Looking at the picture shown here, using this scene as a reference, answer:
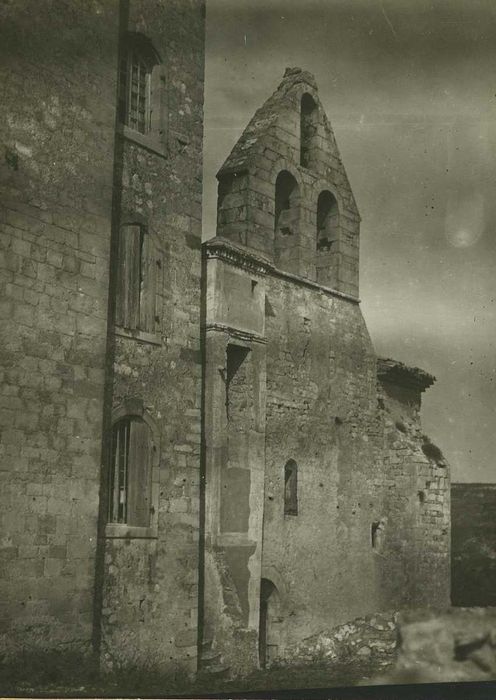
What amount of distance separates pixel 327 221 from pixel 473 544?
6502 millimetres

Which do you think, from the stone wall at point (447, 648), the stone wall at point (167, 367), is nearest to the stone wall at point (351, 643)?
the stone wall at point (447, 648)

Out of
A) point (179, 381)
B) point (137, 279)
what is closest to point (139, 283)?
point (137, 279)

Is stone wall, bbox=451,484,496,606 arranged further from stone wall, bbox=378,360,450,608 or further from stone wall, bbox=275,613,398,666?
stone wall, bbox=275,613,398,666

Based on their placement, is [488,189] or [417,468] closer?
[488,189]

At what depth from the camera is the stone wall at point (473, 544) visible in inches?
651

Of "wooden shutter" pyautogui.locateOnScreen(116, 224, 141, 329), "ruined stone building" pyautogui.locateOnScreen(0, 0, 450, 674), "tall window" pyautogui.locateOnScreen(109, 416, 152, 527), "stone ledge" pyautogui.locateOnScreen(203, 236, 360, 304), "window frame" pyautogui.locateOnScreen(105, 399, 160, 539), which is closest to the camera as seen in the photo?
"ruined stone building" pyautogui.locateOnScreen(0, 0, 450, 674)

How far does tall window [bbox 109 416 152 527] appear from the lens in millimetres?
10328

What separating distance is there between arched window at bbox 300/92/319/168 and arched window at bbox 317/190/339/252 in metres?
0.66

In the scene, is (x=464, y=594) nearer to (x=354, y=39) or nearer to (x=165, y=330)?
(x=165, y=330)

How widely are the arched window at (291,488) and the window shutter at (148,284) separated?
3640 millimetres

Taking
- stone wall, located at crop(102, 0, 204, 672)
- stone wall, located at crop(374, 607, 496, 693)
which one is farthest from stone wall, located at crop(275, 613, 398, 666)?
stone wall, located at crop(102, 0, 204, 672)

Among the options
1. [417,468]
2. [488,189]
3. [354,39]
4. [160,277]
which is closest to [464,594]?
[417,468]

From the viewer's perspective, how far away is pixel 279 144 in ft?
47.0

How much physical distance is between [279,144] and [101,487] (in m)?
6.95
